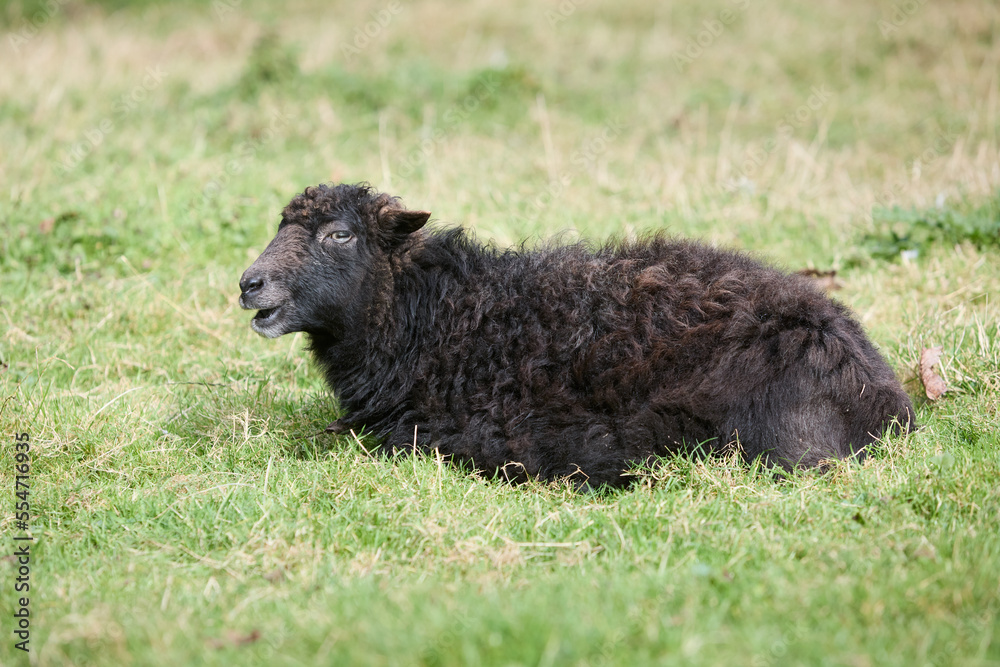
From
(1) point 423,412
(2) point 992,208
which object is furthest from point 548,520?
(2) point 992,208

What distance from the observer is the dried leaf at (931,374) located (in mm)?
6008

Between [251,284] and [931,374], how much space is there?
15.0 feet

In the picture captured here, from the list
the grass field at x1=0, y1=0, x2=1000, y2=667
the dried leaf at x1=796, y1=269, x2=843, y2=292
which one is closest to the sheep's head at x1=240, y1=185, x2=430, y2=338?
the grass field at x1=0, y1=0, x2=1000, y2=667

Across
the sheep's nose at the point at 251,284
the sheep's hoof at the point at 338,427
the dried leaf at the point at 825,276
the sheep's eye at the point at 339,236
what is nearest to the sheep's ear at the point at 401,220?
→ the sheep's eye at the point at 339,236

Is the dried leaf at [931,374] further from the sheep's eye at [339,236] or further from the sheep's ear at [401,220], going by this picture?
the sheep's eye at [339,236]

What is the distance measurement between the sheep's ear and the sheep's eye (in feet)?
0.75

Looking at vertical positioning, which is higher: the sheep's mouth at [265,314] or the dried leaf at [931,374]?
the sheep's mouth at [265,314]

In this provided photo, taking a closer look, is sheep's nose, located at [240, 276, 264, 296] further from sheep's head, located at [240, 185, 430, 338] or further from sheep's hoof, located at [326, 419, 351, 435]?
sheep's hoof, located at [326, 419, 351, 435]

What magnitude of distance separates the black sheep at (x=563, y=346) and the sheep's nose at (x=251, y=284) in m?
0.01

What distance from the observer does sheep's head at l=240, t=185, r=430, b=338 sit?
544cm

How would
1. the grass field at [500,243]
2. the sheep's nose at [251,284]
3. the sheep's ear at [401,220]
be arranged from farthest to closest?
the sheep's ear at [401,220] → the sheep's nose at [251,284] → the grass field at [500,243]

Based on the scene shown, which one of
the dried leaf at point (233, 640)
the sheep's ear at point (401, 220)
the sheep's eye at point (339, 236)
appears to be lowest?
the dried leaf at point (233, 640)

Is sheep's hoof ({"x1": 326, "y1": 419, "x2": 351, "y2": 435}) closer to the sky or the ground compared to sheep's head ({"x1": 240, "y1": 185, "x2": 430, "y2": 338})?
closer to the ground

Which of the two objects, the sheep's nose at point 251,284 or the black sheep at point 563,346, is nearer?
the black sheep at point 563,346
